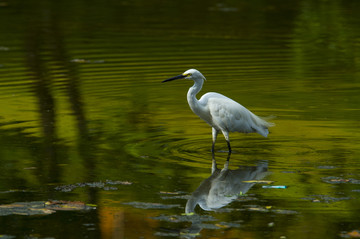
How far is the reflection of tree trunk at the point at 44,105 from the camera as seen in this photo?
902cm

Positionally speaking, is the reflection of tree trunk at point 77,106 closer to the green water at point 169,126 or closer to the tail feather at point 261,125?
the green water at point 169,126

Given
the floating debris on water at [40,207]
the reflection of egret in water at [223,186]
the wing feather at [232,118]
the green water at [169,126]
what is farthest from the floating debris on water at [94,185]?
the wing feather at [232,118]

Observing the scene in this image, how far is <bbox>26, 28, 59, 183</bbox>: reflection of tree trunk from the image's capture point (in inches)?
355

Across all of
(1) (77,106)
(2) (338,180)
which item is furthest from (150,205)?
(1) (77,106)

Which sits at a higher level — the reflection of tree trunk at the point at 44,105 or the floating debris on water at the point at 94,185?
the floating debris on water at the point at 94,185

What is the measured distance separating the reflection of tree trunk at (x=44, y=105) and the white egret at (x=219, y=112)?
1.86m

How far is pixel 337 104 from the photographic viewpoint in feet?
43.2

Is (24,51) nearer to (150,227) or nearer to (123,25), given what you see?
(123,25)

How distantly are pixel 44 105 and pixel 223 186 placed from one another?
609 cm

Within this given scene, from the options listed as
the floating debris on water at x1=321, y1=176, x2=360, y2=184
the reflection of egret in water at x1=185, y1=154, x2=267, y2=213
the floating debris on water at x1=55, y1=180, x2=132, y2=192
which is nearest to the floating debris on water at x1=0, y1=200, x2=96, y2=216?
the floating debris on water at x1=55, y1=180, x2=132, y2=192

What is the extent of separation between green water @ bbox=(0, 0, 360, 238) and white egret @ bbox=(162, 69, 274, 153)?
277 millimetres

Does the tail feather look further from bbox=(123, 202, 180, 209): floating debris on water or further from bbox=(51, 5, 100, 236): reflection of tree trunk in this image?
bbox=(123, 202, 180, 209): floating debris on water

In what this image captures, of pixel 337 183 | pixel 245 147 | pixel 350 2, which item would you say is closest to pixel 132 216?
pixel 337 183

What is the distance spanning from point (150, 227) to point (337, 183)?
241 centimetres
